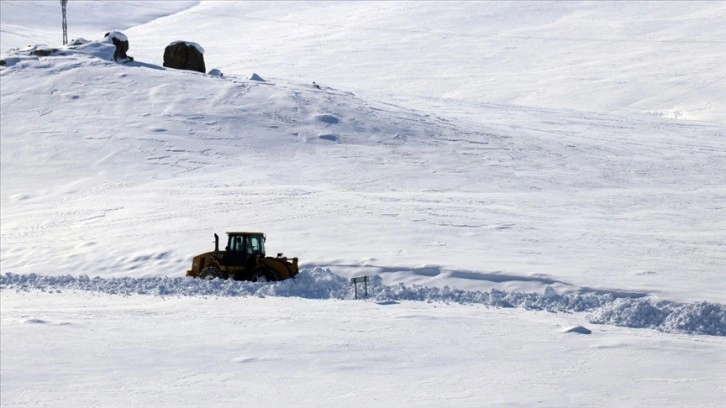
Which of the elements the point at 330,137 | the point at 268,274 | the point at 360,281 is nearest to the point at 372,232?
the point at 360,281

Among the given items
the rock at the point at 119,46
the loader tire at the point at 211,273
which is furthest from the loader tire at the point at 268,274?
the rock at the point at 119,46

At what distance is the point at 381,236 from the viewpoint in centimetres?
2552

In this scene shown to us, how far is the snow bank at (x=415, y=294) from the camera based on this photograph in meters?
17.7

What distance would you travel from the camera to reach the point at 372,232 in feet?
85.2

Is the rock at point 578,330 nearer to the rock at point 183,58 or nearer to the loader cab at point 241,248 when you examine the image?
the loader cab at point 241,248

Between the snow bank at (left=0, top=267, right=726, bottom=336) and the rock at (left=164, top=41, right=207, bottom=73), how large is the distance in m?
29.0

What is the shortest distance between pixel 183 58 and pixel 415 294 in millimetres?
33429

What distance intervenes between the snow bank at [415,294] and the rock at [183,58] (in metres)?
29.0

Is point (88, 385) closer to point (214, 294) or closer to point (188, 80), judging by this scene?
point (214, 294)

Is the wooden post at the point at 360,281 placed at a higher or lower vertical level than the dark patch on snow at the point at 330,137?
lower

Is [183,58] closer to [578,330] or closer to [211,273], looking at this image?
[211,273]

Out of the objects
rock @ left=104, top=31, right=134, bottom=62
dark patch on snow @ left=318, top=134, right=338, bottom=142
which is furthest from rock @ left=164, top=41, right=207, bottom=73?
dark patch on snow @ left=318, top=134, right=338, bottom=142

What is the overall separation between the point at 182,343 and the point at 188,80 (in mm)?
32704

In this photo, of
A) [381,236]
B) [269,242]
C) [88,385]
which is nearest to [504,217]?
[381,236]
